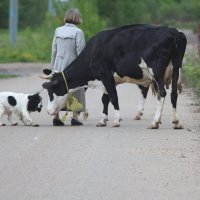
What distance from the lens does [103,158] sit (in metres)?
12.4

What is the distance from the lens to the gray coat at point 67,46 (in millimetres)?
16750

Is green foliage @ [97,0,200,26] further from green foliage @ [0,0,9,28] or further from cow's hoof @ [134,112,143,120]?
cow's hoof @ [134,112,143,120]

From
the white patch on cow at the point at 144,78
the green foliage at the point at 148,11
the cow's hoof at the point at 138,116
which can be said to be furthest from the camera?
the green foliage at the point at 148,11

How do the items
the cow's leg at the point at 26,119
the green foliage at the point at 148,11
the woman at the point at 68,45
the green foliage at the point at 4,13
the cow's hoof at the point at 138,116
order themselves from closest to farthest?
1. the cow's leg at the point at 26,119
2. the woman at the point at 68,45
3. the cow's hoof at the point at 138,116
4. the green foliage at the point at 148,11
5. the green foliage at the point at 4,13

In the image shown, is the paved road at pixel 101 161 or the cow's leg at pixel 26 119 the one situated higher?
the paved road at pixel 101 161

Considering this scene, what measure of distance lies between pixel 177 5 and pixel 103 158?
102 m

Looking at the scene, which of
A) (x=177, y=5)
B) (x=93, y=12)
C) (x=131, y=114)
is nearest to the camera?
(x=131, y=114)

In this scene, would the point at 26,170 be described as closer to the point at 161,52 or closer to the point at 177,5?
the point at 161,52

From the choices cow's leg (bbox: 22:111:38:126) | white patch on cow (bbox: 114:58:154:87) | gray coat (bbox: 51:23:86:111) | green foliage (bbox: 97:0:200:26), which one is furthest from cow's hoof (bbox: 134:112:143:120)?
green foliage (bbox: 97:0:200:26)

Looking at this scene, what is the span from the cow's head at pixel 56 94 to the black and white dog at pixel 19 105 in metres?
0.24

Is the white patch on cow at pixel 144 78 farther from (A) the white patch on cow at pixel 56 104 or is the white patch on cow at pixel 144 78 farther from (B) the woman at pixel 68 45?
(A) the white patch on cow at pixel 56 104

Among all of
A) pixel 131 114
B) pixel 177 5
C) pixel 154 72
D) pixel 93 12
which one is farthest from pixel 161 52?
pixel 177 5

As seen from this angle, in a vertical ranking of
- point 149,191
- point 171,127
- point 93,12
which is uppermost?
point 149,191

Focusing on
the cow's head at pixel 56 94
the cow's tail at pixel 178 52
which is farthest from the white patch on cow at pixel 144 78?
the cow's head at pixel 56 94
